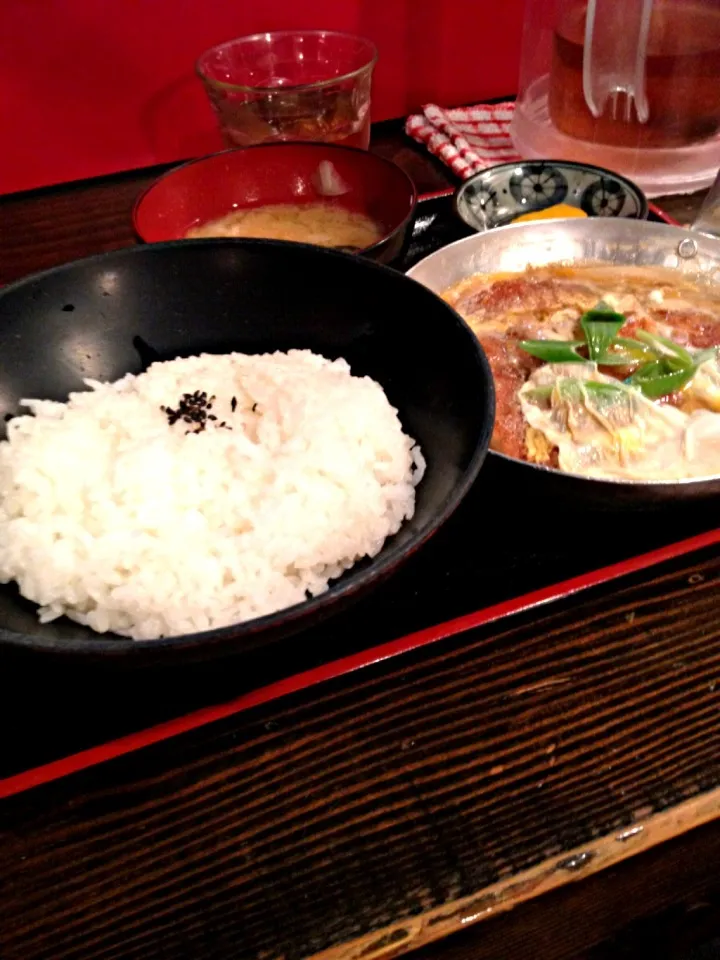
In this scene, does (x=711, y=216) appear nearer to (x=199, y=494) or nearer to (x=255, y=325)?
(x=255, y=325)

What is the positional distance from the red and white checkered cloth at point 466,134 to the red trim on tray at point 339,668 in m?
1.98

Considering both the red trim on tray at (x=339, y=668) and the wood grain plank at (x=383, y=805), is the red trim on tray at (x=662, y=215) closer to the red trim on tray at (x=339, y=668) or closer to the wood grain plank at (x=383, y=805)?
the red trim on tray at (x=339, y=668)

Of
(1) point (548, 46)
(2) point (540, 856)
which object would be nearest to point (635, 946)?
(2) point (540, 856)

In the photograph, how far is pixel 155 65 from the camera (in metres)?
2.97

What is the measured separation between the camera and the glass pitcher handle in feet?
7.84

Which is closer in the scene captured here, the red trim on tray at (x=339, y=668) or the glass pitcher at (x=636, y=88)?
the red trim on tray at (x=339, y=668)

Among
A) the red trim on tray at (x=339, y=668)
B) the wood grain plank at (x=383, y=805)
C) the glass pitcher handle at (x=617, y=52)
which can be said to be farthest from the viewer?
the glass pitcher handle at (x=617, y=52)

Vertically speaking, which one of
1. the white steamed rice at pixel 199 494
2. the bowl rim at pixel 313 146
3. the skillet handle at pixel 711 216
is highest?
the bowl rim at pixel 313 146

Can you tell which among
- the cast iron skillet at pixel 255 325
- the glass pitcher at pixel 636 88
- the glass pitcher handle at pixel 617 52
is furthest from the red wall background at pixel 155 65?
the cast iron skillet at pixel 255 325

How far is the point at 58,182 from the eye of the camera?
124 inches

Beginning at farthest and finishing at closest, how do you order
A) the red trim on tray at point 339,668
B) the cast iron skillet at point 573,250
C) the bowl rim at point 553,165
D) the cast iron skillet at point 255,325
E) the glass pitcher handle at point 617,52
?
the glass pitcher handle at point 617,52, the bowl rim at point 553,165, the cast iron skillet at point 573,250, the cast iron skillet at point 255,325, the red trim on tray at point 339,668

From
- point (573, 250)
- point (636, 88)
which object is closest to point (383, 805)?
point (573, 250)

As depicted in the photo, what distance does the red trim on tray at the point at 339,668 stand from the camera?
3.78 ft

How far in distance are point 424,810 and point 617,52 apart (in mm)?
2578
